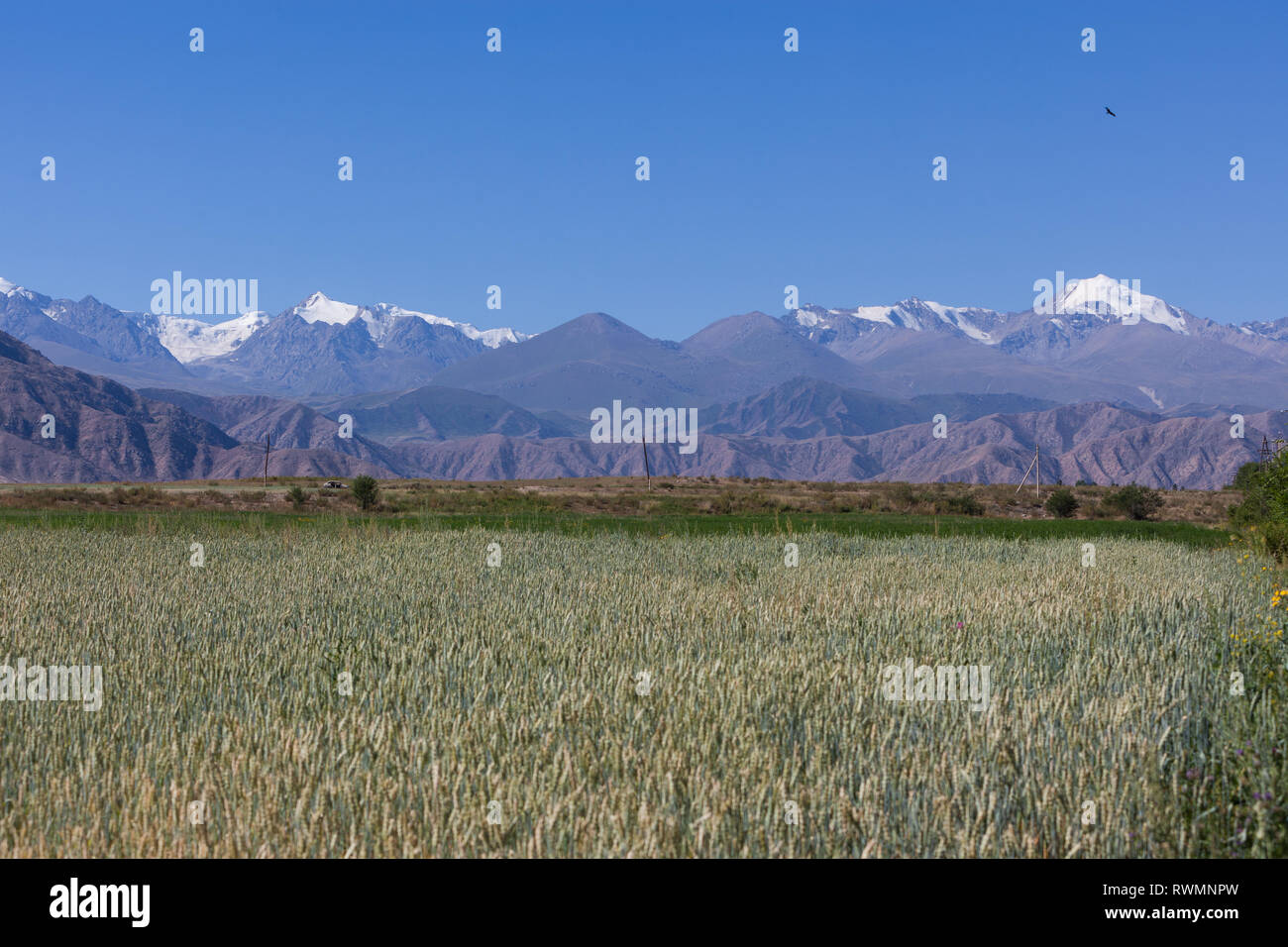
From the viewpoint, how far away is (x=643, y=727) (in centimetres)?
605

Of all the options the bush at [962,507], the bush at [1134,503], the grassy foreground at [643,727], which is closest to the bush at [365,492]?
the bush at [962,507]

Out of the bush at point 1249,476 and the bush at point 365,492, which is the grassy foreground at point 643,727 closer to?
the bush at point 1249,476

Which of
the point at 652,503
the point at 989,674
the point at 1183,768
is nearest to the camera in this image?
the point at 1183,768

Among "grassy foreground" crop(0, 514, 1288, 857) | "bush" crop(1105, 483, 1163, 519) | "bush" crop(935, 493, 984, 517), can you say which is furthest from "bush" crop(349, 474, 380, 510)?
"bush" crop(1105, 483, 1163, 519)

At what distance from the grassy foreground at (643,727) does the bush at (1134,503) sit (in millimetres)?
55447

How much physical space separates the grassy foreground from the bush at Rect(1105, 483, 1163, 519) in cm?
5545

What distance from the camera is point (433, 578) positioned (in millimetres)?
15789

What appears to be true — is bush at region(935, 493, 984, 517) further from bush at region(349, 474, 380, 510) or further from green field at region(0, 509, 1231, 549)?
bush at region(349, 474, 380, 510)

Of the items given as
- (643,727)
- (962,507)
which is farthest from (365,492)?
(643,727)

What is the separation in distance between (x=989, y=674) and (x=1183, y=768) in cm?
248

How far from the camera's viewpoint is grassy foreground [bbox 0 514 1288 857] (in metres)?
4.73

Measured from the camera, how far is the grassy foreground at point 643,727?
473 centimetres
